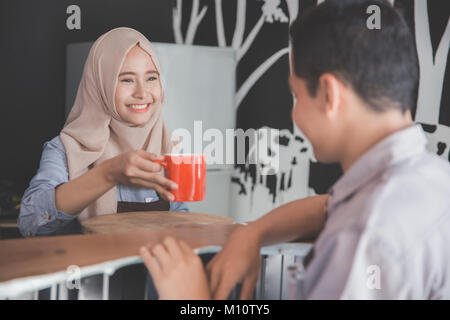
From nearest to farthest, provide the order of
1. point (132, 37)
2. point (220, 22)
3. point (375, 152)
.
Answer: point (375, 152) < point (132, 37) < point (220, 22)

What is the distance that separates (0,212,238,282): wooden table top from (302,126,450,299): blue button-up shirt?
1.31ft

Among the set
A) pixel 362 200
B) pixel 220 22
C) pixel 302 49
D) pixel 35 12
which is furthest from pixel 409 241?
pixel 220 22

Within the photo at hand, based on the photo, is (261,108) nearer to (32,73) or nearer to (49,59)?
(49,59)

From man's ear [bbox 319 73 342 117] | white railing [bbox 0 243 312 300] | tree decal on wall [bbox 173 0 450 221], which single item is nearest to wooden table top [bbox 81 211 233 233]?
white railing [bbox 0 243 312 300]

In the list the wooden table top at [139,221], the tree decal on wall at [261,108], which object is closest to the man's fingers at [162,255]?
the wooden table top at [139,221]

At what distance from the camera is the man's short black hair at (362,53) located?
915 mm

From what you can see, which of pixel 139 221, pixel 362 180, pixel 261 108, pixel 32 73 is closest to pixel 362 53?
pixel 362 180

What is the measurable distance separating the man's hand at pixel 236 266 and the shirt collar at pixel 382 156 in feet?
0.88

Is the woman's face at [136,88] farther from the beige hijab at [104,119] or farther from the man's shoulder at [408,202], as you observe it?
the man's shoulder at [408,202]

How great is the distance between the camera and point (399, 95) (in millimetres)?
941

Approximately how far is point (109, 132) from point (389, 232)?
1848 mm

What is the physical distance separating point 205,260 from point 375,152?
1.52ft

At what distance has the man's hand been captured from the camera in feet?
3.28

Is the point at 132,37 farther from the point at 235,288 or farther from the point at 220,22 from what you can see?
the point at 220,22
